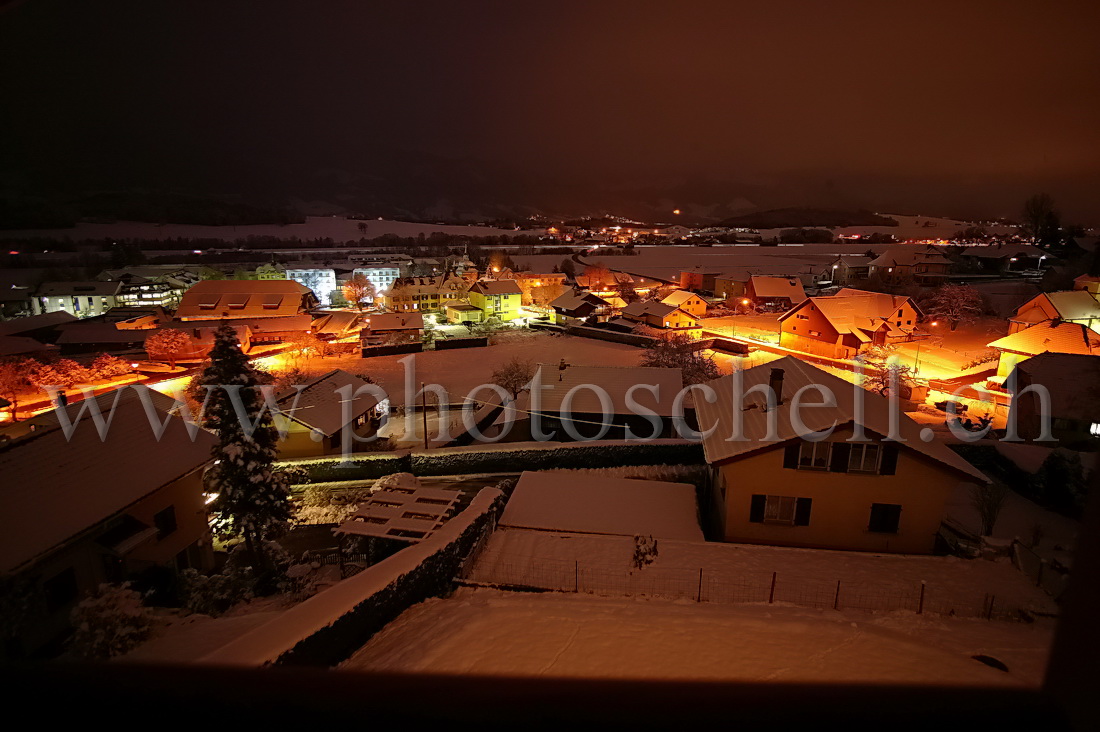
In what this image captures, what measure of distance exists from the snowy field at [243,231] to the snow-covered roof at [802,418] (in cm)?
13353

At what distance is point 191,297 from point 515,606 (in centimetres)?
5487

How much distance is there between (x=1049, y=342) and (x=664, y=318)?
25.0 metres

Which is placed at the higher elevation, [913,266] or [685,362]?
[913,266]

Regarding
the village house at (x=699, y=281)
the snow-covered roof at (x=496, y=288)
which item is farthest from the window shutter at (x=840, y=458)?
the village house at (x=699, y=281)

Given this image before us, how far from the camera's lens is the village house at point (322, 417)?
757 inches

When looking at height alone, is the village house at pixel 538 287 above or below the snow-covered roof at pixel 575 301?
above

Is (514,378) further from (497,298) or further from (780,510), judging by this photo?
(497,298)

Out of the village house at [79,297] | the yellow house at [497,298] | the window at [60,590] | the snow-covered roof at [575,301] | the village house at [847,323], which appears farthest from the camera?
the yellow house at [497,298]

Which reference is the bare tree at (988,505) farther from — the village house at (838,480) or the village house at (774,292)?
the village house at (774,292)

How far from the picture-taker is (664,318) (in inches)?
1813

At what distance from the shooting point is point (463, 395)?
28797 millimetres

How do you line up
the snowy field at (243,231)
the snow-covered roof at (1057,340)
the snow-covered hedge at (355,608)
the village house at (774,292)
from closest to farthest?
the snow-covered hedge at (355,608) → the snow-covered roof at (1057,340) → the village house at (774,292) → the snowy field at (243,231)

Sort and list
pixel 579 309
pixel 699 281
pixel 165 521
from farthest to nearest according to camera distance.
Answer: pixel 699 281 < pixel 579 309 < pixel 165 521

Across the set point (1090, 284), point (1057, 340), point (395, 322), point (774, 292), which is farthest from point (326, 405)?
point (1090, 284)
